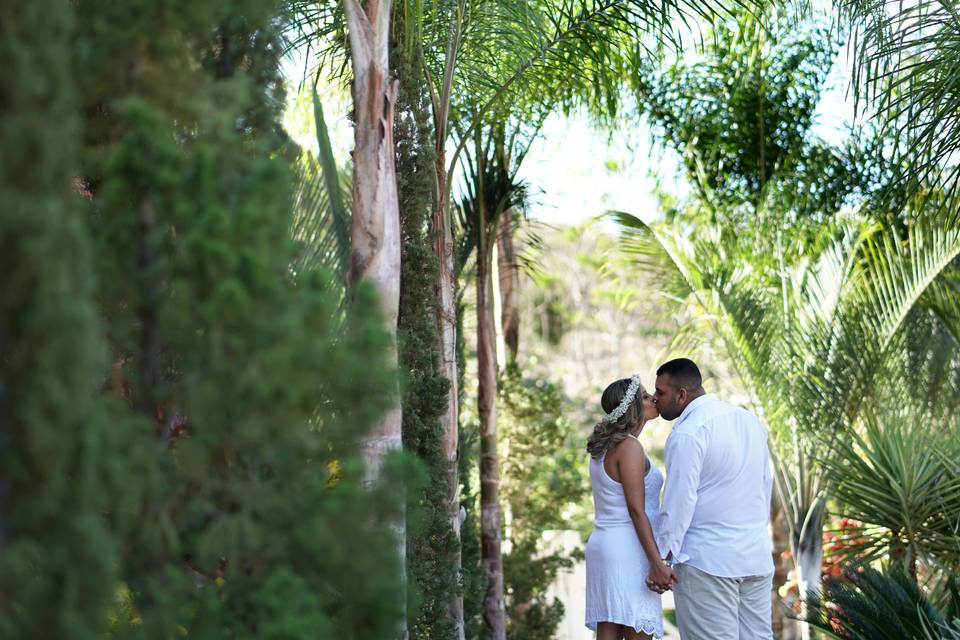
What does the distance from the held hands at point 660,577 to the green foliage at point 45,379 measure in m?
3.10

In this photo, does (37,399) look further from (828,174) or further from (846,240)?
(828,174)

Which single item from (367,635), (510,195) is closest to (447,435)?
(510,195)

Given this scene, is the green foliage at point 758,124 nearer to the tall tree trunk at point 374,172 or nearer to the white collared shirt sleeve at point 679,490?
the white collared shirt sleeve at point 679,490

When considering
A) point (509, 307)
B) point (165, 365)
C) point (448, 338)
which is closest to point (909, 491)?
point (448, 338)

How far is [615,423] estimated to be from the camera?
4.62 m

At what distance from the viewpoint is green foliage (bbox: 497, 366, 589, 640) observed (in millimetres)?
8492

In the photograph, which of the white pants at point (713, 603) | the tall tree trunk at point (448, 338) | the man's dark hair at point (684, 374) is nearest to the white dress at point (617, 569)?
the white pants at point (713, 603)

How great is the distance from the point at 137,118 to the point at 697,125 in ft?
25.8

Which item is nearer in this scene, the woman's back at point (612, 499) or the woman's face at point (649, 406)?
the woman's back at point (612, 499)

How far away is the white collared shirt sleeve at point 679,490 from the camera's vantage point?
14.6ft

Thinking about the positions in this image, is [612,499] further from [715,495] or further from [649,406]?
[649,406]

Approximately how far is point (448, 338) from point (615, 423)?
41.0 inches

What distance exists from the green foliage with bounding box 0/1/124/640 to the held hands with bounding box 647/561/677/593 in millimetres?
3099

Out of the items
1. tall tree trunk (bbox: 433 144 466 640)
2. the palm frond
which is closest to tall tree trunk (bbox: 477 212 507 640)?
tall tree trunk (bbox: 433 144 466 640)
